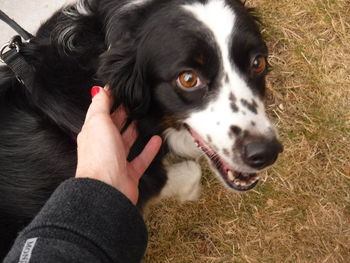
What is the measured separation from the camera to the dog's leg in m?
2.39

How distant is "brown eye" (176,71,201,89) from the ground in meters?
1.11

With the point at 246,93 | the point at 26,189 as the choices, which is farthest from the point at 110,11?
the point at 26,189

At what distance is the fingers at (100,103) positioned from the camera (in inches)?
70.4

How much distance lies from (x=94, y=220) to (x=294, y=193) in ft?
5.37

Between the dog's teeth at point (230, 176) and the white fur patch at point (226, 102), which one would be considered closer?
the white fur patch at point (226, 102)

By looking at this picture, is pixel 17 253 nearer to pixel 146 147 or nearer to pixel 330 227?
pixel 146 147

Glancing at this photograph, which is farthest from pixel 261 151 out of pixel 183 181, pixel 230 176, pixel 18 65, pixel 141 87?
pixel 18 65

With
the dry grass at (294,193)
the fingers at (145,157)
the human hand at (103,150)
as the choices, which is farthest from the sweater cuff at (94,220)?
the dry grass at (294,193)

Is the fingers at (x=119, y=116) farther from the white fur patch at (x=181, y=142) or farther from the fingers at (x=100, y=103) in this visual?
the white fur patch at (x=181, y=142)

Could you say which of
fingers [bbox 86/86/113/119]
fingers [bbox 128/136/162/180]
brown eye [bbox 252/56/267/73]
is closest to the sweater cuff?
fingers [bbox 86/86/113/119]

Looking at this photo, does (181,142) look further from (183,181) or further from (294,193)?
(294,193)

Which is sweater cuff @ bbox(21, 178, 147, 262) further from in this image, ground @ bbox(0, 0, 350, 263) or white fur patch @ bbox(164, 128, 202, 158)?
ground @ bbox(0, 0, 350, 263)

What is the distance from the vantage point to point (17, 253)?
4.29ft

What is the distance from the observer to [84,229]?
1.38 meters
